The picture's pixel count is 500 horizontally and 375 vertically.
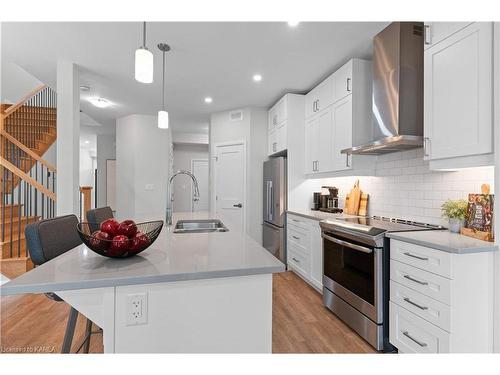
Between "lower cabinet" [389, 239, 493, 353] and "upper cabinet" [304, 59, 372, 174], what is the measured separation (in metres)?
1.50

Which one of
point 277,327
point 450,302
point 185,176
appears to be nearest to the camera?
point 450,302

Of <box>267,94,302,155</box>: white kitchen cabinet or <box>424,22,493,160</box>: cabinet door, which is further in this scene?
<box>267,94,302,155</box>: white kitchen cabinet

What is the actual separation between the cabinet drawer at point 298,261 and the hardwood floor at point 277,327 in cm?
35

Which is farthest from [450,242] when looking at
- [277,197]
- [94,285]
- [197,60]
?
[197,60]

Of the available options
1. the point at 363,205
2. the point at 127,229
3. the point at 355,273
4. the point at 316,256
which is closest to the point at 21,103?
the point at 127,229

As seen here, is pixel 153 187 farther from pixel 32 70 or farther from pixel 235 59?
pixel 235 59

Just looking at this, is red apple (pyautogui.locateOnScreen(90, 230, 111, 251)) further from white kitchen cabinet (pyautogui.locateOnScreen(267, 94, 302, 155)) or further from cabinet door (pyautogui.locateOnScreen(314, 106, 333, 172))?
white kitchen cabinet (pyautogui.locateOnScreen(267, 94, 302, 155))

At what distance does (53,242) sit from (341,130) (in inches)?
112

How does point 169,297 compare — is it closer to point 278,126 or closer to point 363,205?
point 363,205

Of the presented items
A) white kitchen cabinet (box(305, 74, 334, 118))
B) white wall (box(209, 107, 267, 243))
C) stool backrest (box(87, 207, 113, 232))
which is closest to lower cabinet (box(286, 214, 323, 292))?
white wall (box(209, 107, 267, 243))

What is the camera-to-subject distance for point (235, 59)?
10.4ft

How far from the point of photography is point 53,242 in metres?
1.53

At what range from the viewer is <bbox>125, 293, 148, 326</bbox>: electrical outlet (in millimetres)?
1040

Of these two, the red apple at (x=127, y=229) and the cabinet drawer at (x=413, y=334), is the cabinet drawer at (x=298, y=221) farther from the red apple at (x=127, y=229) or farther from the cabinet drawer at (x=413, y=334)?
the red apple at (x=127, y=229)
